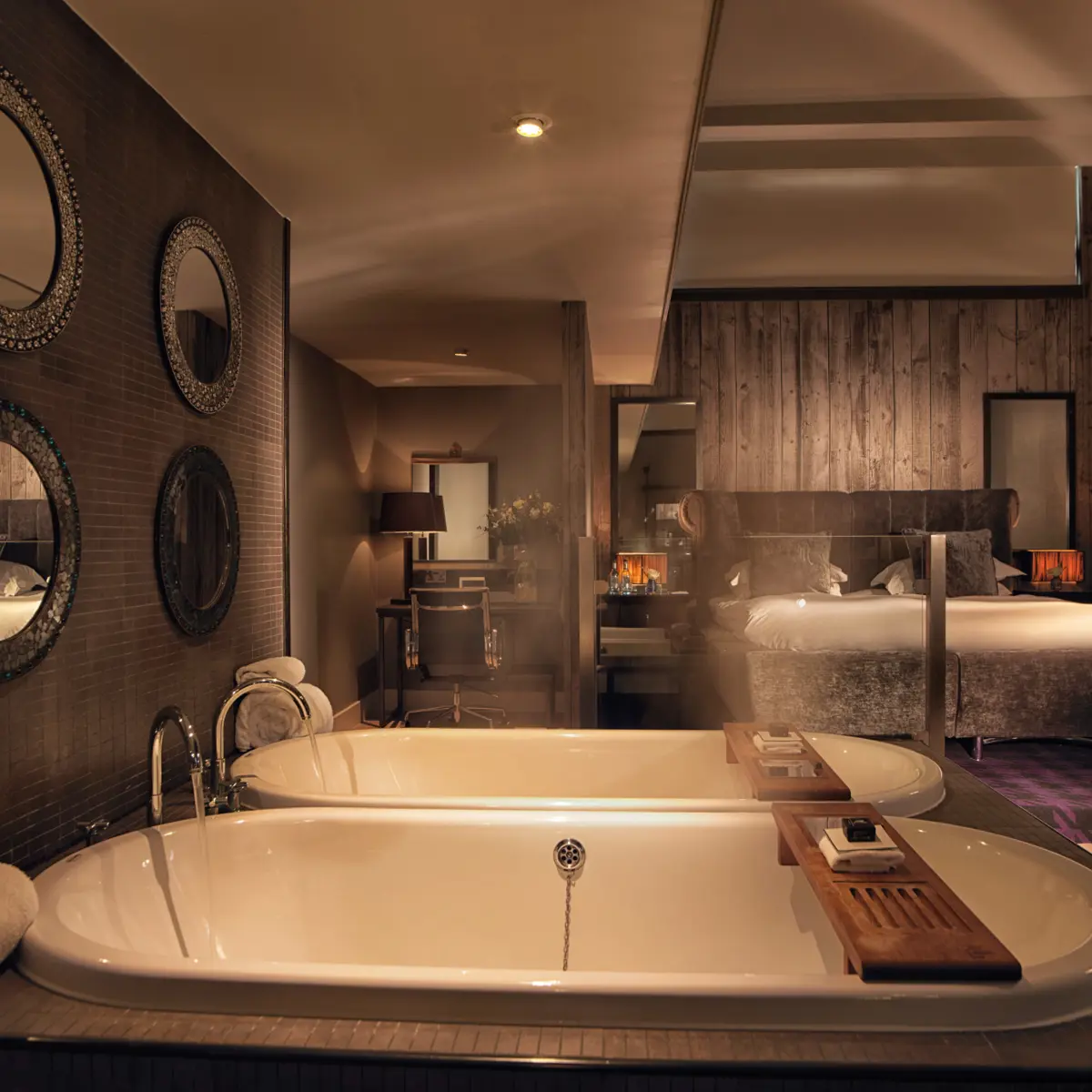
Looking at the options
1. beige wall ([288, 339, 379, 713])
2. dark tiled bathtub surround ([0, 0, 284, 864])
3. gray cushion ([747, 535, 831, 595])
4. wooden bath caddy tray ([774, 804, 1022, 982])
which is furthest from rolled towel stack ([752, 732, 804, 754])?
beige wall ([288, 339, 379, 713])

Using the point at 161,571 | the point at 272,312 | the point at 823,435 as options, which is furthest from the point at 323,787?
the point at 823,435

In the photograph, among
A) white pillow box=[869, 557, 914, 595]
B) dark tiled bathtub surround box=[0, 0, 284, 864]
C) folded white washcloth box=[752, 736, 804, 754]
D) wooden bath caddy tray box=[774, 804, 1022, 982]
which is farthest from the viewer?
white pillow box=[869, 557, 914, 595]

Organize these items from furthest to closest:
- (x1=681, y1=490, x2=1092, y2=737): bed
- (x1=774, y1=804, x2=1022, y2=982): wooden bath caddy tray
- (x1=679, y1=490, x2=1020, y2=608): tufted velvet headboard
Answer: (x1=679, y1=490, x2=1020, y2=608): tufted velvet headboard < (x1=681, y1=490, x2=1092, y2=737): bed < (x1=774, y1=804, x2=1022, y2=982): wooden bath caddy tray

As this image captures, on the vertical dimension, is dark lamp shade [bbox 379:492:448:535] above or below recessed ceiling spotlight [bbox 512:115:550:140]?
below

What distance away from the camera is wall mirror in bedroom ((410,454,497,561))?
6.96m

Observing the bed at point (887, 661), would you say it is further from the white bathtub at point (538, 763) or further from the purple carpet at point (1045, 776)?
the white bathtub at point (538, 763)

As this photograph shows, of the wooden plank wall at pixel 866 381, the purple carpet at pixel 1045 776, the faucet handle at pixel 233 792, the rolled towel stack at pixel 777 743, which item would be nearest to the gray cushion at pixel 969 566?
the wooden plank wall at pixel 866 381

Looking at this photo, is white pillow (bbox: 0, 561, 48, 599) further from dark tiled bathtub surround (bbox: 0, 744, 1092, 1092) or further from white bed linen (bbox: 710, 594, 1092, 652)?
white bed linen (bbox: 710, 594, 1092, 652)

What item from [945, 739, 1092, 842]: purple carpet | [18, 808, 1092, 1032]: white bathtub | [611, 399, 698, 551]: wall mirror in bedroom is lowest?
[945, 739, 1092, 842]: purple carpet

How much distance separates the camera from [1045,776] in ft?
13.7

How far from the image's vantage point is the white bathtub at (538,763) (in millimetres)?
2688

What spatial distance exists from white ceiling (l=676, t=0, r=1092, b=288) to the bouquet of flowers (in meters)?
1.94

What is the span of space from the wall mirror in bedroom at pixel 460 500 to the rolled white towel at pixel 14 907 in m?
5.48

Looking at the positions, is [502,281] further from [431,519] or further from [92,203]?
[431,519]
